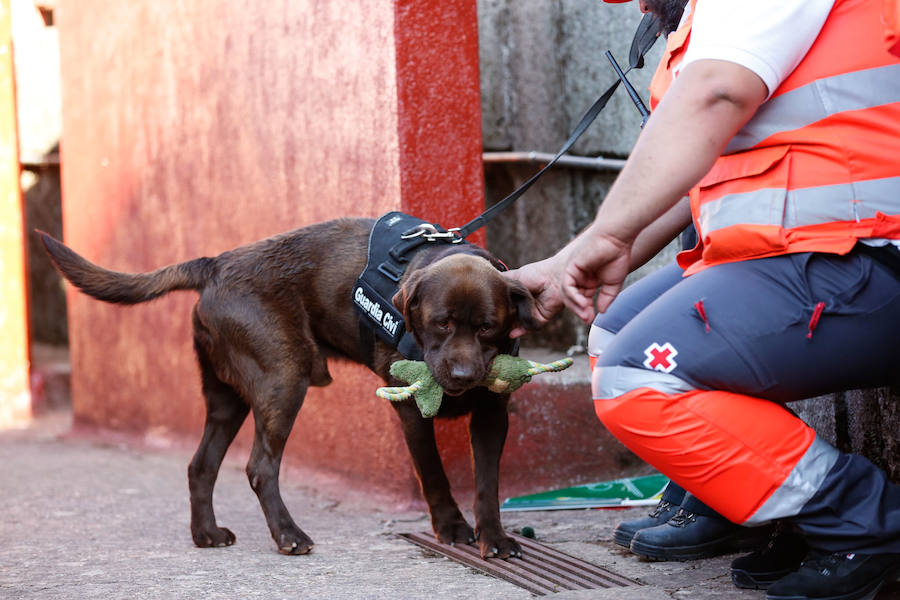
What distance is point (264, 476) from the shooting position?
11.4 feet

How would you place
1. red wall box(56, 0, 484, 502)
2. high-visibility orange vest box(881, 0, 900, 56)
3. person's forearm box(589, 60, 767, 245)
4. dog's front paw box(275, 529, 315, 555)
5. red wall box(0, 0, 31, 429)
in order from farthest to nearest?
red wall box(0, 0, 31, 429) → red wall box(56, 0, 484, 502) → dog's front paw box(275, 529, 315, 555) → person's forearm box(589, 60, 767, 245) → high-visibility orange vest box(881, 0, 900, 56)

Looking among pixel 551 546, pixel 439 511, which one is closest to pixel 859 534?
pixel 551 546

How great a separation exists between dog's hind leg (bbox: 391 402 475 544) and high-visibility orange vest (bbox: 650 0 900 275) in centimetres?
148

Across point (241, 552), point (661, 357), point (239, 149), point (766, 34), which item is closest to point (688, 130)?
point (766, 34)

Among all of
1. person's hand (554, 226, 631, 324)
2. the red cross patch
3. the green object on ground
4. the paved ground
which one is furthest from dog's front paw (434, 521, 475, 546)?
the red cross patch

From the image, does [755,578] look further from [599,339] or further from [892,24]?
[892,24]

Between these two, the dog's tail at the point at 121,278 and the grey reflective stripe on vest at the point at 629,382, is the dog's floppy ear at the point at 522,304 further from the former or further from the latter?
the dog's tail at the point at 121,278

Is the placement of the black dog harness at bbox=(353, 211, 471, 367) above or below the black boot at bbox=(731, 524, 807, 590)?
above

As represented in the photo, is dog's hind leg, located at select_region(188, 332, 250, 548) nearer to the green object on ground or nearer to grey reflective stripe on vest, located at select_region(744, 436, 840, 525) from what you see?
the green object on ground

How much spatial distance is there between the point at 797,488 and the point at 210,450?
86.8 inches

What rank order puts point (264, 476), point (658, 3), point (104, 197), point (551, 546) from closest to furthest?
point (658, 3)
point (551, 546)
point (264, 476)
point (104, 197)

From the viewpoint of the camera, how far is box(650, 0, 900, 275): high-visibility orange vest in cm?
205

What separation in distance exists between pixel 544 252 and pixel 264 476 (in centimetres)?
231

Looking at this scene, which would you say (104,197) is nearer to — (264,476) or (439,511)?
(264,476)
